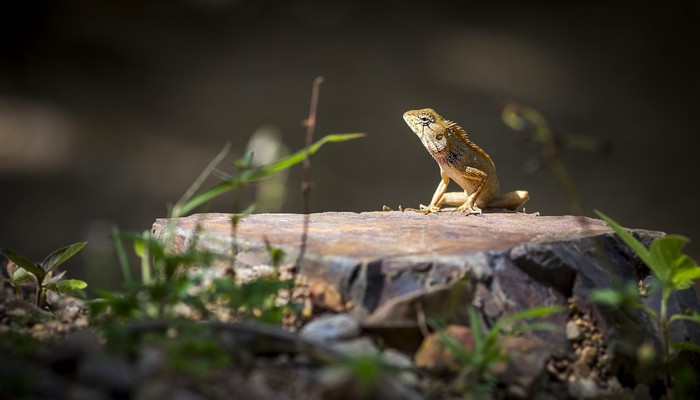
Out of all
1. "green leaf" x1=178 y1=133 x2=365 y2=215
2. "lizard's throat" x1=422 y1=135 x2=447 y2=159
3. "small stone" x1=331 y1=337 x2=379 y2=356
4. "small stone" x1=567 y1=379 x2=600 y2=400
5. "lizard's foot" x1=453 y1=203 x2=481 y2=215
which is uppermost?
"lizard's throat" x1=422 y1=135 x2=447 y2=159

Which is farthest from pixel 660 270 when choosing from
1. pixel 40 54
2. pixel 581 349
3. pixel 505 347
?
pixel 40 54

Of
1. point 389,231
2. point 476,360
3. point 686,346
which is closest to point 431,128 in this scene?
point 389,231

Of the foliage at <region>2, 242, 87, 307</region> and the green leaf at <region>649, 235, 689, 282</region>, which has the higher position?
the green leaf at <region>649, 235, 689, 282</region>

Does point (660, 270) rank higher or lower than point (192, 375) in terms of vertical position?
A: higher

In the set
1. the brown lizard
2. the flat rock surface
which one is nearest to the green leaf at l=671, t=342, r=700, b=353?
the flat rock surface

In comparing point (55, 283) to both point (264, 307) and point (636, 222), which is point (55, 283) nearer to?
point (264, 307)

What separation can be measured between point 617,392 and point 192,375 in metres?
1.62

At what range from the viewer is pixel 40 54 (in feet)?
24.5

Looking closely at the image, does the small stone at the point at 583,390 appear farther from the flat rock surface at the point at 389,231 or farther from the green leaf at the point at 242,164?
the green leaf at the point at 242,164

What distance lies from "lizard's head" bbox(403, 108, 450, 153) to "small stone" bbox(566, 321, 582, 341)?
7.23 ft

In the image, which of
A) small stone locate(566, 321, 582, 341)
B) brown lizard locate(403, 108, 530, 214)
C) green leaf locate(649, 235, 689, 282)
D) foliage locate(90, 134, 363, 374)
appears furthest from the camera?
brown lizard locate(403, 108, 530, 214)

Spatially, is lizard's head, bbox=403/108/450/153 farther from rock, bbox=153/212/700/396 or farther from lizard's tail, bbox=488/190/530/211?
rock, bbox=153/212/700/396

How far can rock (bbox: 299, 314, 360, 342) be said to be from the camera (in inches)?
89.9

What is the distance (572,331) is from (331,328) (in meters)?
1.01
